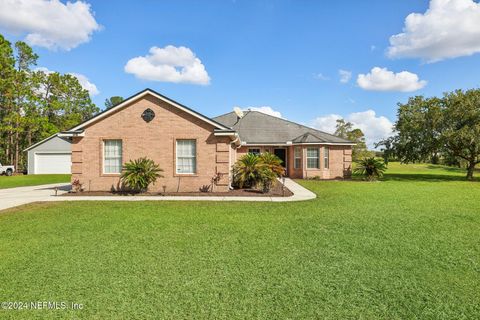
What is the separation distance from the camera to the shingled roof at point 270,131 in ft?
73.4

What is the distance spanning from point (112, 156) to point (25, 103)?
2907cm

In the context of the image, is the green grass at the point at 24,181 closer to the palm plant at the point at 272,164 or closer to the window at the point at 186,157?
the window at the point at 186,157

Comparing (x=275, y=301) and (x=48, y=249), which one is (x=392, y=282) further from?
(x=48, y=249)

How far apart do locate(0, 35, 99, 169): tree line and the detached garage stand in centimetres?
613

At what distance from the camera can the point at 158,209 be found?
9.66m

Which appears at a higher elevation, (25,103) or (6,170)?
(25,103)

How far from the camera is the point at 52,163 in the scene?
29000mm

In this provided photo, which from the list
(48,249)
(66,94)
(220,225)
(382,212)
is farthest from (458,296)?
(66,94)

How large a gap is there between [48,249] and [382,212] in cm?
929

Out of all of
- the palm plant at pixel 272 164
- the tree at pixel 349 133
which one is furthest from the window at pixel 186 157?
the tree at pixel 349 133

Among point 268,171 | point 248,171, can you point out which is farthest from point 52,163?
point 268,171

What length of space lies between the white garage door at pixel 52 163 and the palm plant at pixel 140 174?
1976 cm

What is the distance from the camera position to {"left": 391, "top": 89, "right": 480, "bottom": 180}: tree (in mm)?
20516

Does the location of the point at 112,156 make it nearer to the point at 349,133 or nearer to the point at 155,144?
the point at 155,144
